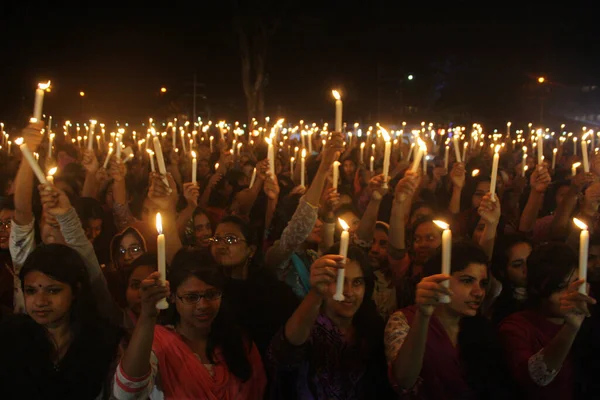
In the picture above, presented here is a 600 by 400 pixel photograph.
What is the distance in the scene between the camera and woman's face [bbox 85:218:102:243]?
431 centimetres

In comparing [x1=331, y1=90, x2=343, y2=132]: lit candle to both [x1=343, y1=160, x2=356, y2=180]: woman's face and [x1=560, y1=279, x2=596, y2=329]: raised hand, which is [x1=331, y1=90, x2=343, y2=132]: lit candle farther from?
[x1=343, y1=160, x2=356, y2=180]: woman's face

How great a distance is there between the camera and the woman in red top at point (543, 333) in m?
2.45

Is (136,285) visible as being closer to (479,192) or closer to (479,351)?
(479,351)

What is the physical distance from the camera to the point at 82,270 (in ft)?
9.06

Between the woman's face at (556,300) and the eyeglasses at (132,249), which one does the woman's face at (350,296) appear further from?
the eyeglasses at (132,249)

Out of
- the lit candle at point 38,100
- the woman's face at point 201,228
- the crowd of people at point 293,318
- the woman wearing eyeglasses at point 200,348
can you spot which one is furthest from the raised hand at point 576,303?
the woman's face at point 201,228

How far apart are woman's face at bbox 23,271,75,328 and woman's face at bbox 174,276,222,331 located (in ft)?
1.64

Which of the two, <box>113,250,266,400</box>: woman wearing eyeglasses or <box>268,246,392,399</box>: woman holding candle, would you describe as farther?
<box>268,246,392,399</box>: woman holding candle

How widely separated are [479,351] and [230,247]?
1.66 m

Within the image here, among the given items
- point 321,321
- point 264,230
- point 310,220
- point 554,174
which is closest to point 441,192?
point 554,174

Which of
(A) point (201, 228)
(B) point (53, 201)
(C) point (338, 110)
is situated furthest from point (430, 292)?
(A) point (201, 228)

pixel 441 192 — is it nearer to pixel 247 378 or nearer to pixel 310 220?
pixel 310 220

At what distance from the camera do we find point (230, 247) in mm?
3629

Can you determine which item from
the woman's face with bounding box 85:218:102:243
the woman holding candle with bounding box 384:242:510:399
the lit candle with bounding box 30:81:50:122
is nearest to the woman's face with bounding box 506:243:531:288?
the woman holding candle with bounding box 384:242:510:399
